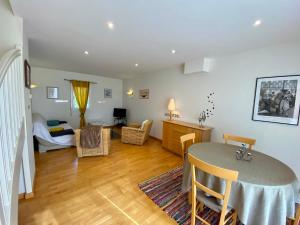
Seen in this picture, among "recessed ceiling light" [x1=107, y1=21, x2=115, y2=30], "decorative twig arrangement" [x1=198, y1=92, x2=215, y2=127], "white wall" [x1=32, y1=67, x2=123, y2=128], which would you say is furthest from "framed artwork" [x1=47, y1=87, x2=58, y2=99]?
"decorative twig arrangement" [x1=198, y1=92, x2=215, y2=127]

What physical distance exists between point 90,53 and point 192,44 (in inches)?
86.2

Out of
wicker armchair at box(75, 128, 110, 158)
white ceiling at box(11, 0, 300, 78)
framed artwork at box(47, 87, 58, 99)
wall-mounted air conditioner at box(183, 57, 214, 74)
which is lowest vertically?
wicker armchair at box(75, 128, 110, 158)

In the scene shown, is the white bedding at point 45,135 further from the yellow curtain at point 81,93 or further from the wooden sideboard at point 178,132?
the wooden sideboard at point 178,132

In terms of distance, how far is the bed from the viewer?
336 centimetres

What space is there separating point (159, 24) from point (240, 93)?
2.12 m

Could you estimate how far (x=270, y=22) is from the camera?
5.71 ft

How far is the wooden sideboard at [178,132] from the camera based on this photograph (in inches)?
124

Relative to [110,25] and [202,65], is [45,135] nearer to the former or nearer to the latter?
[110,25]

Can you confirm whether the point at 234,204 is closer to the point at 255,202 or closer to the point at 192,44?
the point at 255,202

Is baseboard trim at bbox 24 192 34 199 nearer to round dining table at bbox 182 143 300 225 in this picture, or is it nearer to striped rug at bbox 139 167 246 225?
striped rug at bbox 139 167 246 225

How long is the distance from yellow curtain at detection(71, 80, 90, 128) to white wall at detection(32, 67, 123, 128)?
0.22 m

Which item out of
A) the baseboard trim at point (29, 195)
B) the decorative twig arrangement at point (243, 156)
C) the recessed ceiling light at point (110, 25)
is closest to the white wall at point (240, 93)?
the decorative twig arrangement at point (243, 156)

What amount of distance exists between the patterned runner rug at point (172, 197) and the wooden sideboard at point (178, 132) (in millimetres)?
943

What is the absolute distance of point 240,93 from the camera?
287cm
